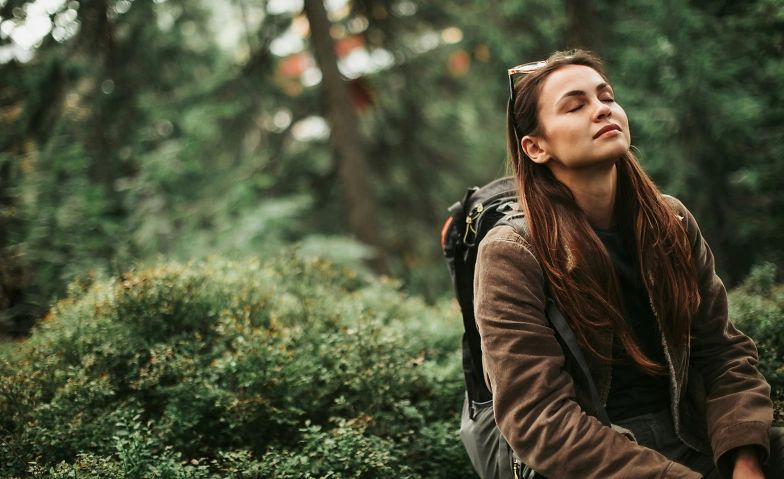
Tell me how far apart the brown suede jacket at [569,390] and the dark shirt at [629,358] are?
0.06 meters

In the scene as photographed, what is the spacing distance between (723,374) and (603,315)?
61 cm

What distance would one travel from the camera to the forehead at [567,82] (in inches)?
93.4

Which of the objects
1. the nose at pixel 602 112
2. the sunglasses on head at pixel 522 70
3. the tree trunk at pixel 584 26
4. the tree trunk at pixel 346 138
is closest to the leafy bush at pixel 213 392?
the sunglasses on head at pixel 522 70

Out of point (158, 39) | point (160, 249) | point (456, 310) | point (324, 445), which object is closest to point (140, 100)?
point (158, 39)

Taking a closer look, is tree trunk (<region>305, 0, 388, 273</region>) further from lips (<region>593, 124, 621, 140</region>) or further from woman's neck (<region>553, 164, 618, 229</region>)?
lips (<region>593, 124, 621, 140</region>)

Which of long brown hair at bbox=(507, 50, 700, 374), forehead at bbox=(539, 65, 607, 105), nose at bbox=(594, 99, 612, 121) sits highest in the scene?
forehead at bbox=(539, 65, 607, 105)

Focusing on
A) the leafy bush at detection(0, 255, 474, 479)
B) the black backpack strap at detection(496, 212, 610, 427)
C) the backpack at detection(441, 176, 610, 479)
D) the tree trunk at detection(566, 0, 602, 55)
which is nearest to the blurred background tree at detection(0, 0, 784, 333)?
the tree trunk at detection(566, 0, 602, 55)

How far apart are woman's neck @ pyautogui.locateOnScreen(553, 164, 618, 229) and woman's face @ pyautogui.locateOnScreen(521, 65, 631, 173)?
0.04 metres

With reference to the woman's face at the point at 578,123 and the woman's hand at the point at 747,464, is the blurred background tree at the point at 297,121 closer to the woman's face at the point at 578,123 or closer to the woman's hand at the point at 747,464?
the woman's face at the point at 578,123

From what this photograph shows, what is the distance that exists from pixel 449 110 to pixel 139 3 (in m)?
7.81

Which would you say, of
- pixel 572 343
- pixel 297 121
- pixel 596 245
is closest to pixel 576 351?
pixel 572 343

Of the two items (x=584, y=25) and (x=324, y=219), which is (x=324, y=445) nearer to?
(x=584, y=25)

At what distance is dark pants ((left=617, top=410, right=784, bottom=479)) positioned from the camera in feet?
7.51

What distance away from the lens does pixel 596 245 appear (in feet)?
7.51
